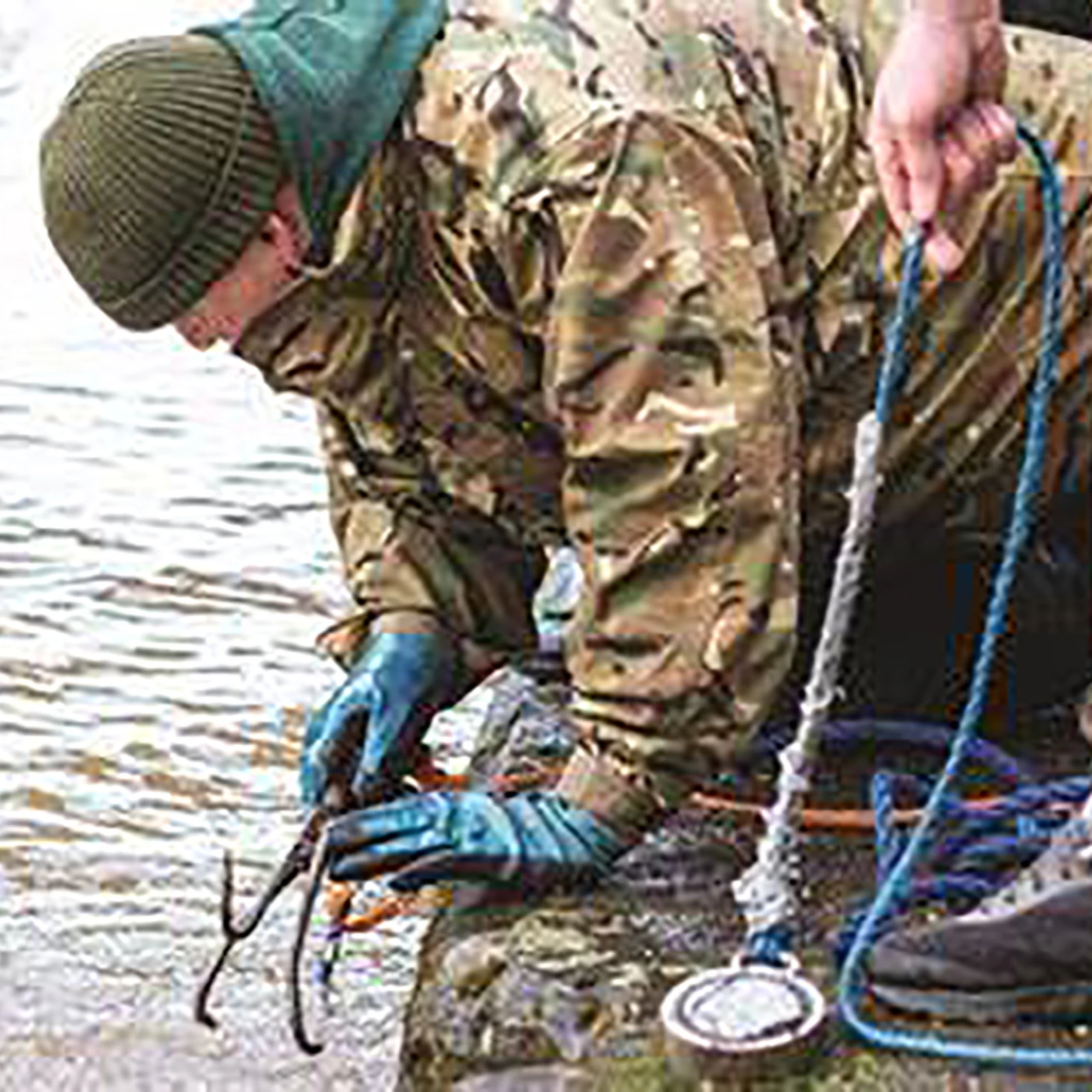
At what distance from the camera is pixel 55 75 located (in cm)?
1086

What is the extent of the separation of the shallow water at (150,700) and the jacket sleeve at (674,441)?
1067mm

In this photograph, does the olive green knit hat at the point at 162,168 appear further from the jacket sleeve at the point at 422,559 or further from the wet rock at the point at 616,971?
the wet rock at the point at 616,971

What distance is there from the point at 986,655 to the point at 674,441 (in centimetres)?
41

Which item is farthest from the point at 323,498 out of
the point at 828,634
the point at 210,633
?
the point at 828,634

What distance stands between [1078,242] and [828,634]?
85cm

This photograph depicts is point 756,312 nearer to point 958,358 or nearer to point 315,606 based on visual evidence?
point 958,358

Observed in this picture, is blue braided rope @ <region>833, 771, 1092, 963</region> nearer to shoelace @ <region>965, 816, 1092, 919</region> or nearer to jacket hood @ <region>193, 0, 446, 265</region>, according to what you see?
shoelace @ <region>965, 816, 1092, 919</region>

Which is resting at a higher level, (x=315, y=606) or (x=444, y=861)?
(x=444, y=861)

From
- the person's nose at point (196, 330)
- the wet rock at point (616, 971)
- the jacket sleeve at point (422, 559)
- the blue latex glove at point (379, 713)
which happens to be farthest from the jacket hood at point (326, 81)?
the wet rock at point (616, 971)

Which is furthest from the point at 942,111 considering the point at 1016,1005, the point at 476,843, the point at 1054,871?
the point at 476,843

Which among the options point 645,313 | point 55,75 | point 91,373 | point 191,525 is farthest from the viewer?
point 55,75

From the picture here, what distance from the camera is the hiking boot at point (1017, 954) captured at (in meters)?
2.98

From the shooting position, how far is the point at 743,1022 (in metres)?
2.98

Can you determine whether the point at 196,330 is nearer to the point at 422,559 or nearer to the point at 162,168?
the point at 162,168
